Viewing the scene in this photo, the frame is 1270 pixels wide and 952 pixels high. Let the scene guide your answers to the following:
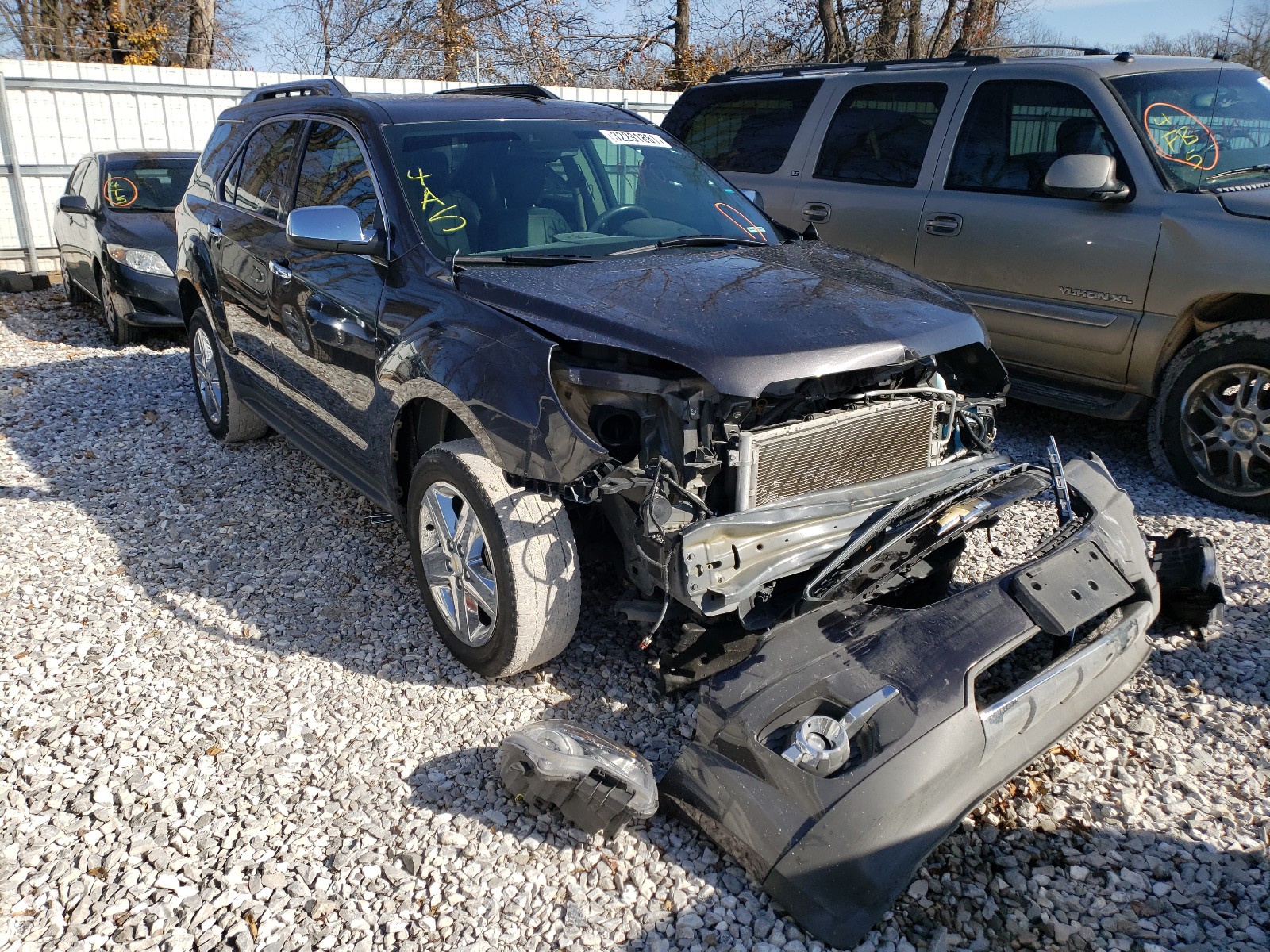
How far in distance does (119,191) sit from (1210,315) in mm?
9302

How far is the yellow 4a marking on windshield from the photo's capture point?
3727 mm

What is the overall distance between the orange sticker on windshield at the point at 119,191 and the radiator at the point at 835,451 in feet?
28.6

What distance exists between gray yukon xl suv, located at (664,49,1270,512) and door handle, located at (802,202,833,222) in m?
0.02

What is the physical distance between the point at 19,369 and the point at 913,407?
7590 mm

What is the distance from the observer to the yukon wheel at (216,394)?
18.7 ft

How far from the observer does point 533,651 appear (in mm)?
3248

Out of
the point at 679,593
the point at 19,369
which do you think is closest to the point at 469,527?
the point at 679,593

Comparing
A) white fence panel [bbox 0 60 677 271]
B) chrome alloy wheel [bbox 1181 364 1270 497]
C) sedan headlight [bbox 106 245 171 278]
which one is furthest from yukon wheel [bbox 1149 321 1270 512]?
white fence panel [bbox 0 60 677 271]

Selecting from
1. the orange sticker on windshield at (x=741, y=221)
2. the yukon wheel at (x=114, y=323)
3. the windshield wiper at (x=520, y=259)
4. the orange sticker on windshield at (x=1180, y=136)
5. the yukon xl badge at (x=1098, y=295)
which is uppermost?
the orange sticker on windshield at (x=1180, y=136)

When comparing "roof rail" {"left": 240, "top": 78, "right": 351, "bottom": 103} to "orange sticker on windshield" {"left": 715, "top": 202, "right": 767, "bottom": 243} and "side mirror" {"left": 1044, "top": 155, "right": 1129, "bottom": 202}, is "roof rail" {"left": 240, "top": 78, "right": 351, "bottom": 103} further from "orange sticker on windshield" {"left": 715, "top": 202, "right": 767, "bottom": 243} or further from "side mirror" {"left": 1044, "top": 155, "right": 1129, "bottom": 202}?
"side mirror" {"left": 1044, "top": 155, "right": 1129, "bottom": 202}

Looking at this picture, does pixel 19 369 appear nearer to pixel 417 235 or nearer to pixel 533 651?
pixel 417 235

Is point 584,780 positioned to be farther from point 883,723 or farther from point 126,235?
point 126,235

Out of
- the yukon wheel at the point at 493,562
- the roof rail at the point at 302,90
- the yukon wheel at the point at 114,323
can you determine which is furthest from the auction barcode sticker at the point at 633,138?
the yukon wheel at the point at 114,323

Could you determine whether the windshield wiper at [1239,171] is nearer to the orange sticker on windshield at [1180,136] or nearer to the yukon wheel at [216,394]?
the orange sticker on windshield at [1180,136]
